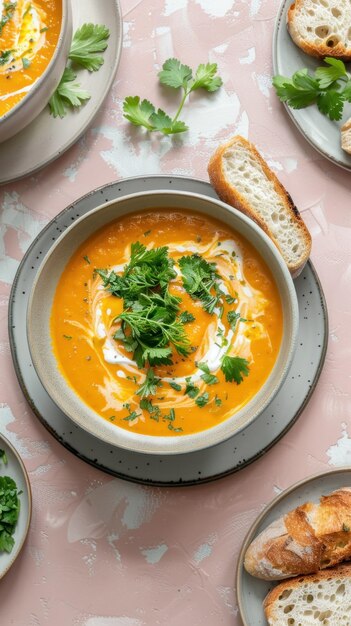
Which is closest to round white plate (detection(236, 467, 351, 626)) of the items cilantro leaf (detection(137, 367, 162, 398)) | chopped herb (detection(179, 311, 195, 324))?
cilantro leaf (detection(137, 367, 162, 398))

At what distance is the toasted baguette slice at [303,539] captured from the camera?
3.22 metres

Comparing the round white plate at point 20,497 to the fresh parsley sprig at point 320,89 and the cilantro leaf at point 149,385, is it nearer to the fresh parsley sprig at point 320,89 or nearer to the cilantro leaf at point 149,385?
the cilantro leaf at point 149,385

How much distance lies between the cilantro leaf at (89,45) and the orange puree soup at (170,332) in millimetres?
796

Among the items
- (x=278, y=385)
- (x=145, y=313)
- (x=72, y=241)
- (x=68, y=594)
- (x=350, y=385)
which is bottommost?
(x=68, y=594)

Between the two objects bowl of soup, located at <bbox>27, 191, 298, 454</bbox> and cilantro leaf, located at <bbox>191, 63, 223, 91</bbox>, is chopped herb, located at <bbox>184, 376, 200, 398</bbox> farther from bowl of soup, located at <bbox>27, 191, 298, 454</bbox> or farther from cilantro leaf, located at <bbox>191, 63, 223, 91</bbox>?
cilantro leaf, located at <bbox>191, 63, 223, 91</bbox>

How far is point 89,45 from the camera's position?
343 cm

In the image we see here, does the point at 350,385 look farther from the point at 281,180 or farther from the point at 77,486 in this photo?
the point at 77,486

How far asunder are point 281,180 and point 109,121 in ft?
2.51

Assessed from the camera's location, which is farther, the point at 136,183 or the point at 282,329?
the point at 136,183

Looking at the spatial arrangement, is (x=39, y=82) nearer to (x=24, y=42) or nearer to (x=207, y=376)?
(x=24, y=42)

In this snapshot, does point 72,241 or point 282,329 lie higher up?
point 72,241

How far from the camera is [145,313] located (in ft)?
10.3

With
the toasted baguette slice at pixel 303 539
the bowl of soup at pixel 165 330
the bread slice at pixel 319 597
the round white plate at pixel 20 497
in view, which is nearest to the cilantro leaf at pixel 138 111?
the bowl of soup at pixel 165 330

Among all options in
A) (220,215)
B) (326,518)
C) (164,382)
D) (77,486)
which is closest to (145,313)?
(164,382)
